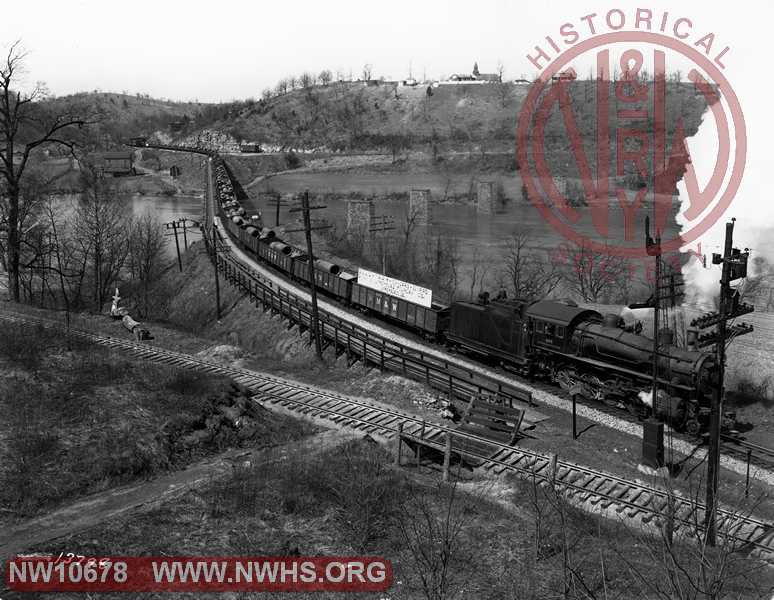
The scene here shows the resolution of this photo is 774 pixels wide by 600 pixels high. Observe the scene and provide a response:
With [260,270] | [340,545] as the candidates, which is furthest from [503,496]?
[260,270]

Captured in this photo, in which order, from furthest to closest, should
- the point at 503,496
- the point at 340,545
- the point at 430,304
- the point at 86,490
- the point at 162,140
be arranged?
the point at 162,140
the point at 430,304
the point at 503,496
the point at 86,490
the point at 340,545

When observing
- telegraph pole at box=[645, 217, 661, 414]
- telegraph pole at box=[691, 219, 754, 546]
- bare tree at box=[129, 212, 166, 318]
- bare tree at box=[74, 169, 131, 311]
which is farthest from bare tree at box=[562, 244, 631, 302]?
bare tree at box=[74, 169, 131, 311]

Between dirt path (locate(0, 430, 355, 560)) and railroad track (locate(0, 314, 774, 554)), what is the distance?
8.79 ft

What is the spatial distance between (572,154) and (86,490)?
103333mm

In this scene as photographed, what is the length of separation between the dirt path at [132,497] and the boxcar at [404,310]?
1265 cm

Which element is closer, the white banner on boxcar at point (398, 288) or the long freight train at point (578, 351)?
the long freight train at point (578, 351)

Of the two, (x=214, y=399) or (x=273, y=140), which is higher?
(x=273, y=140)

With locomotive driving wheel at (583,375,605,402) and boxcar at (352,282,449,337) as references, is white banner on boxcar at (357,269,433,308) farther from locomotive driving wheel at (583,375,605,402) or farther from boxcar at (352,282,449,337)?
locomotive driving wheel at (583,375,605,402)

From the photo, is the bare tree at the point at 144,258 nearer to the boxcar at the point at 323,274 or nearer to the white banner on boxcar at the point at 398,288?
the boxcar at the point at 323,274

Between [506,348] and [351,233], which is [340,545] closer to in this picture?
[506,348]

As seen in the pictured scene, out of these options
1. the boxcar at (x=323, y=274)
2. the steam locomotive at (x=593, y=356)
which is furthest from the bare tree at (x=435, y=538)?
the boxcar at (x=323, y=274)

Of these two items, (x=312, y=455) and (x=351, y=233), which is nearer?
(x=312, y=455)

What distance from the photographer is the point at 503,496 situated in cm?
1562

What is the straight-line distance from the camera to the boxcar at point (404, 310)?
99.2 ft
